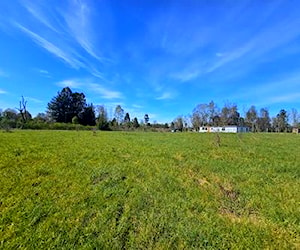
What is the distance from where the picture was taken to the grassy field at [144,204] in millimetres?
4137

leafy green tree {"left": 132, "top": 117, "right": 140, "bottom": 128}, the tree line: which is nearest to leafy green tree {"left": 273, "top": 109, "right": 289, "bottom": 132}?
the tree line

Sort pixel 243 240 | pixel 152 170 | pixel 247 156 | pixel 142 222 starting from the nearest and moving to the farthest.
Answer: pixel 243 240 → pixel 142 222 → pixel 152 170 → pixel 247 156

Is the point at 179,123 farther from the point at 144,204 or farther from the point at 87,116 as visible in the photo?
the point at 144,204

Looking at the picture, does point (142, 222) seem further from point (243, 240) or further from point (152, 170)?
point (152, 170)

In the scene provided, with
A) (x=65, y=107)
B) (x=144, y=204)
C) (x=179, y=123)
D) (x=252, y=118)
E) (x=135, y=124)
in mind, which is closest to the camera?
(x=144, y=204)

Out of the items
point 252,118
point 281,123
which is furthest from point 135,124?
point 281,123

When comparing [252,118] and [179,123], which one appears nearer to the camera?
[252,118]

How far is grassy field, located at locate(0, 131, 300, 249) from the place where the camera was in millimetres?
4137

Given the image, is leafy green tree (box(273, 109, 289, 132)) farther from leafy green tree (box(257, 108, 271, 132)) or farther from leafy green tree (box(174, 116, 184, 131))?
leafy green tree (box(174, 116, 184, 131))

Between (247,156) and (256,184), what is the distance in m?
3.65

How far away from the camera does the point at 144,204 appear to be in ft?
17.3

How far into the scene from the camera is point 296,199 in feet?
18.3

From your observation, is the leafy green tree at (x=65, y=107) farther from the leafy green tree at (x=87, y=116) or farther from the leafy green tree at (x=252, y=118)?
the leafy green tree at (x=252, y=118)

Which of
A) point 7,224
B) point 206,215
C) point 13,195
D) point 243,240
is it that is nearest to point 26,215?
point 7,224
